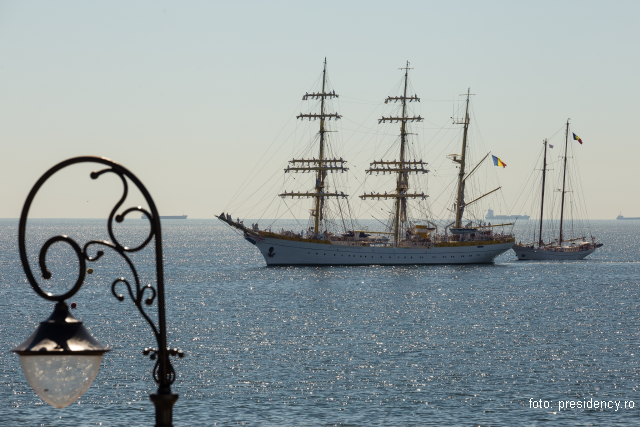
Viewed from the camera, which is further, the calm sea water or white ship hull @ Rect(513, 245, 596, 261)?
white ship hull @ Rect(513, 245, 596, 261)

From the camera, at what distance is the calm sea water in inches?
1119

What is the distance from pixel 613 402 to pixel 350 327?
2066 cm

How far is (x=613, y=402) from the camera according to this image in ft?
97.2

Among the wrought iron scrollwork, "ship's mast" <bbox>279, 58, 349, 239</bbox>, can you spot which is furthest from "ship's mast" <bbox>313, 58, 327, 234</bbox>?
the wrought iron scrollwork

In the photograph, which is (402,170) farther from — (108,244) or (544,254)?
(108,244)

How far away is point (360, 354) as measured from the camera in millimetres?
38594

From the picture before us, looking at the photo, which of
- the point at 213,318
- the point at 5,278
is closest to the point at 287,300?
the point at 213,318

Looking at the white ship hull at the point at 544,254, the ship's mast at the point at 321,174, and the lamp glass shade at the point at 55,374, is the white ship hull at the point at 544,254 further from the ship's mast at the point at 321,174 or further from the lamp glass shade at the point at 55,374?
the lamp glass shade at the point at 55,374

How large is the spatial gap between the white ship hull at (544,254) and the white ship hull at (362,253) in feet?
46.9

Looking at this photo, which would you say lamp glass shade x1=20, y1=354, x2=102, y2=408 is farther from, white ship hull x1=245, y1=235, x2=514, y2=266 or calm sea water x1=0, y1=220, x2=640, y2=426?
white ship hull x1=245, y1=235, x2=514, y2=266

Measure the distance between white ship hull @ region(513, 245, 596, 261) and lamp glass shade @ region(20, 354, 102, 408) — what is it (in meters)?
110

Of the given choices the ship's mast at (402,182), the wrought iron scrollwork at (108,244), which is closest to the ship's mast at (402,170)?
the ship's mast at (402,182)

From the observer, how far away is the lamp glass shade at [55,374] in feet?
17.3

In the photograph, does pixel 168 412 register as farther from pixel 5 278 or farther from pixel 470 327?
pixel 5 278
